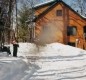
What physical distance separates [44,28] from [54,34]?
6.16 feet

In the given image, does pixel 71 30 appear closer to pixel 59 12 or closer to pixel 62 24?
pixel 62 24

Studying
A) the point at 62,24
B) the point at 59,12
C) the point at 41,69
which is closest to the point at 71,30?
the point at 62,24

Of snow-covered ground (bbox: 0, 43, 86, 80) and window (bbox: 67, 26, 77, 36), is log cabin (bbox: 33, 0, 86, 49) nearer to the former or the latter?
window (bbox: 67, 26, 77, 36)

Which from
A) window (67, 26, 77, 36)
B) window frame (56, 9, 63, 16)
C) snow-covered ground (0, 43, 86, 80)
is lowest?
snow-covered ground (0, 43, 86, 80)

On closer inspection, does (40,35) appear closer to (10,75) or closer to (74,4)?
(74,4)

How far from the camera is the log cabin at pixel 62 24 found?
1870 inches

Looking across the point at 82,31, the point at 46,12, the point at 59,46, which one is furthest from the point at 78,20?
the point at 59,46

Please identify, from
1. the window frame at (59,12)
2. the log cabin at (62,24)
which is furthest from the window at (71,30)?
the window frame at (59,12)

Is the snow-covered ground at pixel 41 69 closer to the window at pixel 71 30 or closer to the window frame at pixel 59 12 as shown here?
the window at pixel 71 30

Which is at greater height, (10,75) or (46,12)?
(46,12)

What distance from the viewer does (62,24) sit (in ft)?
157

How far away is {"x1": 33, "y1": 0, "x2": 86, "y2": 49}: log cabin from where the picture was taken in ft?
156

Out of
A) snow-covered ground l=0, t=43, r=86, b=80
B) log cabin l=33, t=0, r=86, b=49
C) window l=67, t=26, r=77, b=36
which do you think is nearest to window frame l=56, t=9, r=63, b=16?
log cabin l=33, t=0, r=86, b=49

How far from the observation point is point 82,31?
158 feet
